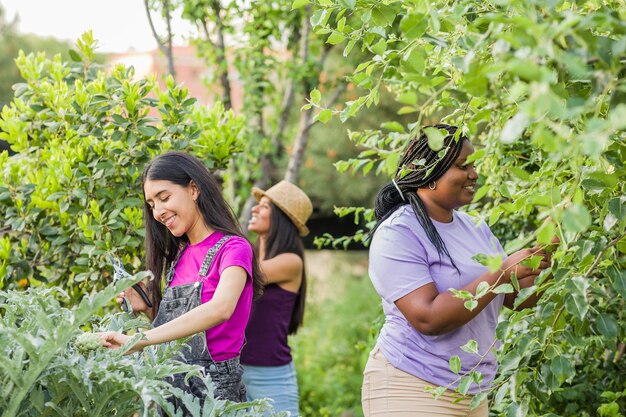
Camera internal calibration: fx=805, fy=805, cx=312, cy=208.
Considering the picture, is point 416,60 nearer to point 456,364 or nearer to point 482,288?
point 482,288

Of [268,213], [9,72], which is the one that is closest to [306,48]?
[268,213]

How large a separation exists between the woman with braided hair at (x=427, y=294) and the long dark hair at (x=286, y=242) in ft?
4.51

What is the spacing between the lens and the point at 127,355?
221cm

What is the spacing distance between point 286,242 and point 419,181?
150 centimetres

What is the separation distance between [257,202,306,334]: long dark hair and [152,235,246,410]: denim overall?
1.32 metres

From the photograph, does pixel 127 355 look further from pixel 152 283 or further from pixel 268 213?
pixel 268 213

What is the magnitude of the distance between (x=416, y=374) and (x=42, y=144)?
6.68 ft

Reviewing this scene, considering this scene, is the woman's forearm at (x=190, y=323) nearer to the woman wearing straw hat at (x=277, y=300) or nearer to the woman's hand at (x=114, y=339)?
the woman's hand at (x=114, y=339)

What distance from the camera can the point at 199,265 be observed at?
8.71 feet

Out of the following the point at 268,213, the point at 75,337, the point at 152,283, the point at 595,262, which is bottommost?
the point at 268,213

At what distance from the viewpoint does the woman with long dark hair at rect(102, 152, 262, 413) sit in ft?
8.32

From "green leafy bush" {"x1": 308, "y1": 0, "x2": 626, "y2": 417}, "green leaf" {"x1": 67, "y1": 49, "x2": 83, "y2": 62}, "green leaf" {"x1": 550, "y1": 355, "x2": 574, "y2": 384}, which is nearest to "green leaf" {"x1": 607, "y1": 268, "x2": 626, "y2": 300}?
"green leafy bush" {"x1": 308, "y1": 0, "x2": 626, "y2": 417}

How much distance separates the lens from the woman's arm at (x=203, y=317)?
2164 mm

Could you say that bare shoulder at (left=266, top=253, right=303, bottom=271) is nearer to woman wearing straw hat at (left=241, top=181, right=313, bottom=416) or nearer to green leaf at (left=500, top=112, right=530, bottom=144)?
woman wearing straw hat at (left=241, top=181, right=313, bottom=416)
